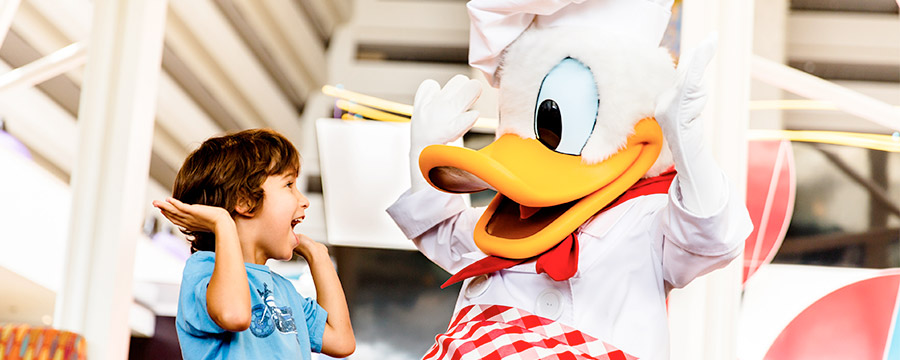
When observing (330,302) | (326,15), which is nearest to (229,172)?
(330,302)

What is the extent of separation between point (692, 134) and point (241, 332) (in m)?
0.45

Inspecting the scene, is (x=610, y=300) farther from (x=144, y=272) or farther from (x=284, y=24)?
(x=284, y=24)

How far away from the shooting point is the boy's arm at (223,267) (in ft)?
2.73

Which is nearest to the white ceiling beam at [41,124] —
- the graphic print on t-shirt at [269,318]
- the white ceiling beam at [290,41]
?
the white ceiling beam at [290,41]

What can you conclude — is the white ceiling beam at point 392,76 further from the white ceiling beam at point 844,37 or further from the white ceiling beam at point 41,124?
the white ceiling beam at point 844,37

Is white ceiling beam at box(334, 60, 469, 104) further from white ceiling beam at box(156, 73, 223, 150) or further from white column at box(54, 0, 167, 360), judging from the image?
white ceiling beam at box(156, 73, 223, 150)

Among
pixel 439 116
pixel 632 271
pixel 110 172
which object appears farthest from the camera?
pixel 110 172

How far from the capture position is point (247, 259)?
3.10 ft

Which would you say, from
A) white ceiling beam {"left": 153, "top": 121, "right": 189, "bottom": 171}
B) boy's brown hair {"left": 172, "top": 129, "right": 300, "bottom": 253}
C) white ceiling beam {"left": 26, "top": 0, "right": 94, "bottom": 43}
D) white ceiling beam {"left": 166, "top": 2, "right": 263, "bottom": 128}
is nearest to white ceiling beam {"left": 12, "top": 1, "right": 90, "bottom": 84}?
white ceiling beam {"left": 26, "top": 0, "right": 94, "bottom": 43}

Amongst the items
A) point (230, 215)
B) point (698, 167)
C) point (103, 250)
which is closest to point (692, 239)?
point (698, 167)

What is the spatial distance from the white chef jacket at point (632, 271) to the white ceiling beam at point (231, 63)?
99 cm

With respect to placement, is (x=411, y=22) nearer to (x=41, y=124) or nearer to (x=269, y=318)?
(x=41, y=124)

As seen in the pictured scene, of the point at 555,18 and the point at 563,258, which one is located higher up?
the point at 555,18

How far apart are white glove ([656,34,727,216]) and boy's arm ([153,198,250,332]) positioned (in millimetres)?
396
